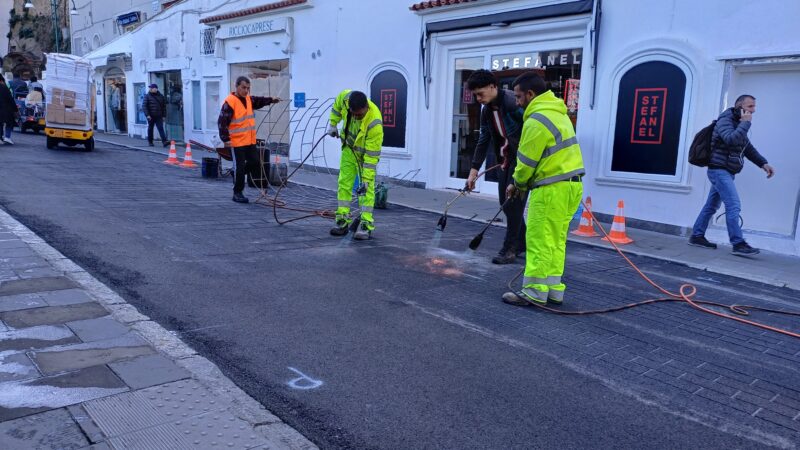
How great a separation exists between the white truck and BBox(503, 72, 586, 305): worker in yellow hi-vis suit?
14.5 metres

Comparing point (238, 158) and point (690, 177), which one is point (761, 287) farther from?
point (238, 158)

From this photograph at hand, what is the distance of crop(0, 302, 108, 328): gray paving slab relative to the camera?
3.86 metres

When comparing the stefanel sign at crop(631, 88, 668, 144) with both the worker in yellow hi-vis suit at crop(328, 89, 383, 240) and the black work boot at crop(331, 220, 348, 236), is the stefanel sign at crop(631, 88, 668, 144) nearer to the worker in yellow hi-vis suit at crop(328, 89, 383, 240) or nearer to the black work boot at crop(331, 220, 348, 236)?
the worker in yellow hi-vis suit at crop(328, 89, 383, 240)

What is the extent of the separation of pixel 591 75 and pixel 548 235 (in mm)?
5408

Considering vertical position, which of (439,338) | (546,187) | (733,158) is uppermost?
(733,158)

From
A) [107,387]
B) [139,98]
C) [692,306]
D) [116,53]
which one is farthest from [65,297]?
[116,53]

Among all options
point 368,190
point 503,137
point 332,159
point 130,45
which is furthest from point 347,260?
point 130,45

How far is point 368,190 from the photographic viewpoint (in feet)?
23.6

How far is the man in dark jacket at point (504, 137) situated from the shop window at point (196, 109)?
15.5 meters

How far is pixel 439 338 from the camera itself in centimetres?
408

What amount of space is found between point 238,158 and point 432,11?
495 centimetres

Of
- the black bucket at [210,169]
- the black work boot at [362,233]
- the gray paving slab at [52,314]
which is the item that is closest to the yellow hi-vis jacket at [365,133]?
the black work boot at [362,233]

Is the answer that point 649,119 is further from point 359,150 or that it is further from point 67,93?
point 67,93

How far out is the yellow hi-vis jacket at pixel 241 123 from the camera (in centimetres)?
947
